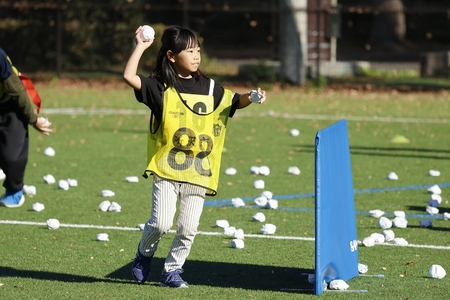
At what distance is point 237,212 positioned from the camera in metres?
9.48

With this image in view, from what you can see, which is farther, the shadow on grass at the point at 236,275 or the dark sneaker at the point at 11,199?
the dark sneaker at the point at 11,199

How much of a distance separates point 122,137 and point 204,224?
6.63m

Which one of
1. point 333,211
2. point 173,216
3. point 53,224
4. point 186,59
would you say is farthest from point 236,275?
point 53,224

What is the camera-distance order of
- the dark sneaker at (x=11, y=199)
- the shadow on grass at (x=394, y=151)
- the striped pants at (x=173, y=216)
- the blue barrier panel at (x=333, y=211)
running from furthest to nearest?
the shadow on grass at (x=394, y=151) < the dark sneaker at (x=11, y=199) < the striped pants at (x=173, y=216) < the blue barrier panel at (x=333, y=211)

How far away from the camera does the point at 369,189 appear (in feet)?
35.8

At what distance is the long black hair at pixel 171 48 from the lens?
6.52m

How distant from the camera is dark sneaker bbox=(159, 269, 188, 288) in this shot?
6.54 m

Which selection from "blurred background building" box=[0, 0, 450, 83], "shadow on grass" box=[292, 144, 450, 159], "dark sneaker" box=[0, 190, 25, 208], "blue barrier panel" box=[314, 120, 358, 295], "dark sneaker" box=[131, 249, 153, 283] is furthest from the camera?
"blurred background building" box=[0, 0, 450, 83]

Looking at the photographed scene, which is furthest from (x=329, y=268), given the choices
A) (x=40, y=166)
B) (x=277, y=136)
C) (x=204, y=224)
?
(x=277, y=136)

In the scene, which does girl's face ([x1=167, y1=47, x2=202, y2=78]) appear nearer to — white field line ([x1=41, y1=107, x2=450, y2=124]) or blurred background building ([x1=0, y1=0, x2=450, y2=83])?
white field line ([x1=41, y1=107, x2=450, y2=124])

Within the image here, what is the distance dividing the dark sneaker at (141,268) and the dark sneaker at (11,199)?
10.7 ft

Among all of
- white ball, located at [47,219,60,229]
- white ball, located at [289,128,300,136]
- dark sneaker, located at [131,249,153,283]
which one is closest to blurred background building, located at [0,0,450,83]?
white ball, located at [289,128,300,136]

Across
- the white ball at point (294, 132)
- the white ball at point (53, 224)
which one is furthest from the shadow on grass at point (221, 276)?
the white ball at point (294, 132)

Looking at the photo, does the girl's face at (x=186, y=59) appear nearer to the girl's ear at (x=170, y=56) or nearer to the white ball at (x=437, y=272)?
the girl's ear at (x=170, y=56)
